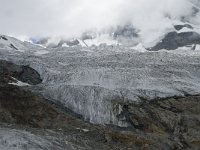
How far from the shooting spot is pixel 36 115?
39.9 metres

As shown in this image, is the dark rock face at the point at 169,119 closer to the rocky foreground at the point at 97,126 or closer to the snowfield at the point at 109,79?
the rocky foreground at the point at 97,126

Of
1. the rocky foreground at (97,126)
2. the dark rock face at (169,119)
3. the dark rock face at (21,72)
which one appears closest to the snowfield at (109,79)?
the dark rock face at (21,72)

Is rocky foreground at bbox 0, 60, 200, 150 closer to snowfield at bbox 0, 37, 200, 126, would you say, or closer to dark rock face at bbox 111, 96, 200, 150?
dark rock face at bbox 111, 96, 200, 150

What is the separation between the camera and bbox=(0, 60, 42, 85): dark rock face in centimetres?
5306

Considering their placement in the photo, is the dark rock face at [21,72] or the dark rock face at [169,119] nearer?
the dark rock face at [169,119]

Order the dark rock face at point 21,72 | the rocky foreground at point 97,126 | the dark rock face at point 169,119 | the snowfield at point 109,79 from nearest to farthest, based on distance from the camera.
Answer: the rocky foreground at point 97,126 < the dark rock face at point 169,119 < the snowfield at point 109,79 < the dark rock face at point 21,72

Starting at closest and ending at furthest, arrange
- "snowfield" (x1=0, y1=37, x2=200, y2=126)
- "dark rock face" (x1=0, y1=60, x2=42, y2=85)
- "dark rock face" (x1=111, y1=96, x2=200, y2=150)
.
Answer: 1. "dark rock face" (x1=111, y1=96, x2=200, y2=150)
2. "snowfield" (x1=0, y1=37, x2=200, y2=126)
3. "dark rock face" (x1=0, y1=60, x2=42, y2=85)

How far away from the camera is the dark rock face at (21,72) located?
53.1 m

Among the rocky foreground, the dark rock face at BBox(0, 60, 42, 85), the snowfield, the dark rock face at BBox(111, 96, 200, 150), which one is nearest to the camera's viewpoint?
the rocky foreground

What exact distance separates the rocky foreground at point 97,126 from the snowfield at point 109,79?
1072mm

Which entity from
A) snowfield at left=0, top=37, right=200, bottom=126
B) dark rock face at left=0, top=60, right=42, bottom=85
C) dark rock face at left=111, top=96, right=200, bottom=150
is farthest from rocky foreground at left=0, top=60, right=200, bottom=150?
dark rock face at left=0, top=60, right=42, bottom=85

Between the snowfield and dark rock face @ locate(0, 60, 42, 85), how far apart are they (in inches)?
26.6

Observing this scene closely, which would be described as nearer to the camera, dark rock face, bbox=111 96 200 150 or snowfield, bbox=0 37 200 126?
dark rock face, bbox=111 96 200 150

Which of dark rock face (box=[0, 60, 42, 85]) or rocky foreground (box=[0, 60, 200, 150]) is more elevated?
dark rock face (box=[0, 60, 42, 85])
